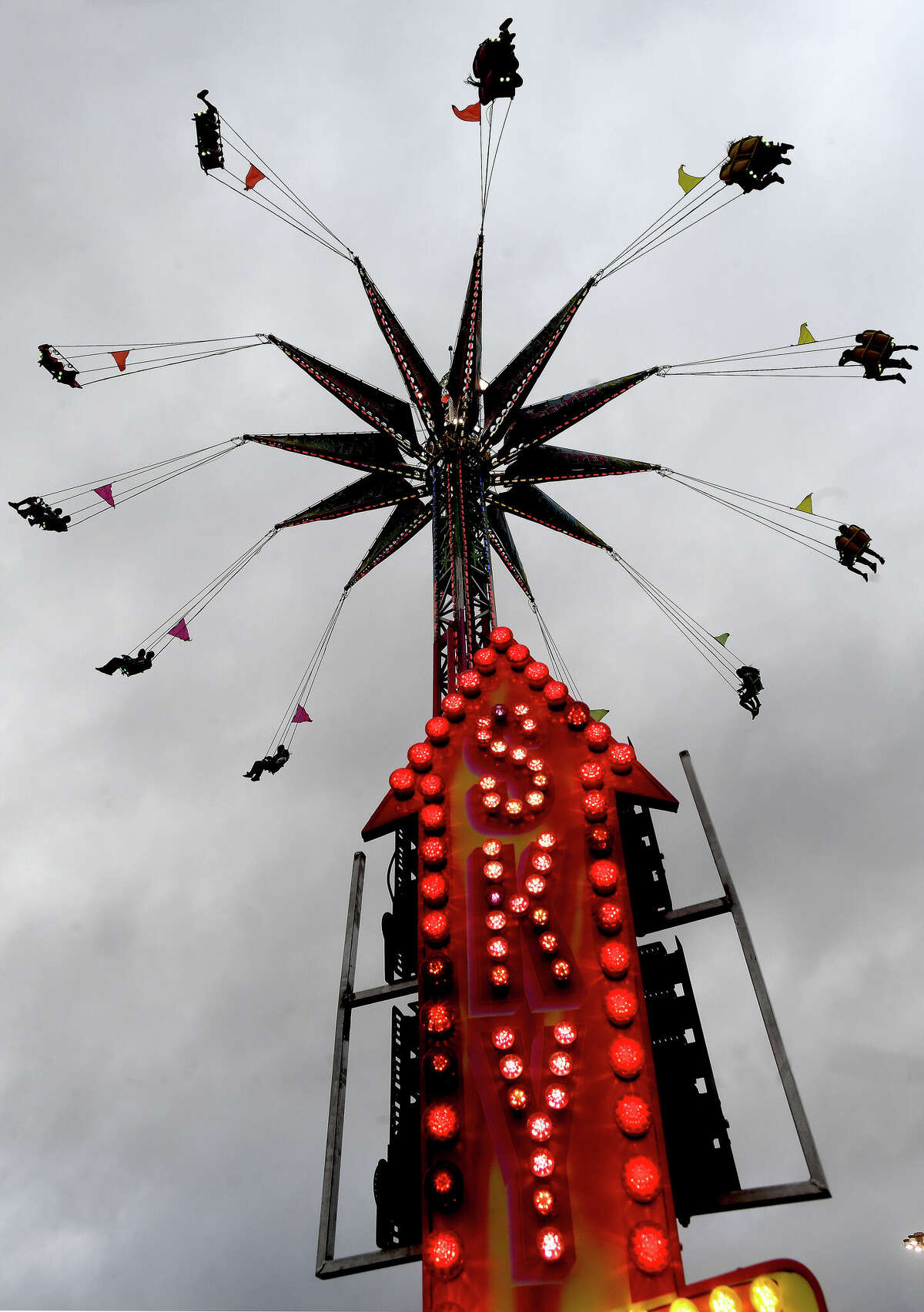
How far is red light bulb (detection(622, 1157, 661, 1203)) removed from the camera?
7.80m

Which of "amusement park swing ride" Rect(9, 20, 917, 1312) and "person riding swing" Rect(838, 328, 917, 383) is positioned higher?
"person riding swing" Rect(838, 328, 917, 383)

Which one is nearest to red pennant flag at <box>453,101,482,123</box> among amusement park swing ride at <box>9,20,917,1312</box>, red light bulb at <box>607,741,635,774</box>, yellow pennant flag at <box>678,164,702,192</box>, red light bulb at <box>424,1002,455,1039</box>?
amusement park swing ride at <box>9,20,917,1312</box>

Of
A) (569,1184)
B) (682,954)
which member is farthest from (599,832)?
(569,1184)

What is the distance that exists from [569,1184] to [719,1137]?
1797mm

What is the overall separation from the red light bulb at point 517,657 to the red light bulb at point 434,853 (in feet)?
11.4

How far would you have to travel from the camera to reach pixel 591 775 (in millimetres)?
11492

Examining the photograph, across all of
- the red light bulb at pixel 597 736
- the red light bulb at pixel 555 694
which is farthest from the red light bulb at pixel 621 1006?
the red light bulb at pixel 555 694

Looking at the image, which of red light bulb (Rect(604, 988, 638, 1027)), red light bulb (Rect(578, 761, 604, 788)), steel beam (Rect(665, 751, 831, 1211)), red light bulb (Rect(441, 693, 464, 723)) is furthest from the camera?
red light bulb (Rect(441, 693, 464, 723))

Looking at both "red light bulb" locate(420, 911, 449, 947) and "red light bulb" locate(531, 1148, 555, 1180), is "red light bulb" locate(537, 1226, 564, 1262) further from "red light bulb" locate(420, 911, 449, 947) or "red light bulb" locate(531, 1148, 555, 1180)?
"red light bulb" locate(420, 911, 449, 947)

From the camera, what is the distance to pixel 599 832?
10.9 meters

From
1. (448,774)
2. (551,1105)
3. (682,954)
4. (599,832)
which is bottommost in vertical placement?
(551,1105)

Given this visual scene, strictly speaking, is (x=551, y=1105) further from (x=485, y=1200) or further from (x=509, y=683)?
(x=509, y=683)

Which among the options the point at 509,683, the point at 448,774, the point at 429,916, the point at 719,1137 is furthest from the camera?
the point at 509,683

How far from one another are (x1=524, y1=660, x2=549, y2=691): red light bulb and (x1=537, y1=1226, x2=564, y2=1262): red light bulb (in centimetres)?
732
